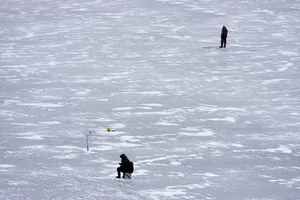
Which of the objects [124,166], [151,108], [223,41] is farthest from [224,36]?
[124,166]

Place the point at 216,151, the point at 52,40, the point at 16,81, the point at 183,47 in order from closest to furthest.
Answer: the point at 216,151
the point at 16,81
the point at 183,47
the point at 52,40

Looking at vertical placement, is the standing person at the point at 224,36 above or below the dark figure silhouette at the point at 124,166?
above

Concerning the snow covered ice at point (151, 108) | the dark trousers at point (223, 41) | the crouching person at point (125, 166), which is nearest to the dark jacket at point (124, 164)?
the crouching person at point (125, 166)

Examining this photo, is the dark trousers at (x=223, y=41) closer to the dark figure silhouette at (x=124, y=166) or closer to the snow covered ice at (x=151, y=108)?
the snow covered ice at (x=151, y=108)

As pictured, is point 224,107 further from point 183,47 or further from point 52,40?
point 52,40

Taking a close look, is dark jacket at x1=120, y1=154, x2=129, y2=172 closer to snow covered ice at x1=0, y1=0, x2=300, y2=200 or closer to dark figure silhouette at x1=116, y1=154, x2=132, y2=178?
dark figure silhouette at x1=116, y1=154, x2=132, y2=178

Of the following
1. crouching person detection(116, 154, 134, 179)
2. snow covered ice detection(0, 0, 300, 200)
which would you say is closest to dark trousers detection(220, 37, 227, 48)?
snow covered ice detection(0, 0, 300, 200)

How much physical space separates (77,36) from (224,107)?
42.5 feet

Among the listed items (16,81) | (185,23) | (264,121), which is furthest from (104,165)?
(185,23)

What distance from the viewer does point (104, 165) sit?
11.7m

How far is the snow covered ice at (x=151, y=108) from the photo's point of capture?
1080cm

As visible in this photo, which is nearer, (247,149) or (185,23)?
(247,149)

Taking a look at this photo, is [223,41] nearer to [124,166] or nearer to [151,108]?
[151,108]

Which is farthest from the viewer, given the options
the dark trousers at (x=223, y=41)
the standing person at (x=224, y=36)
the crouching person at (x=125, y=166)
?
the dark trousers at (x=223, y=41)
